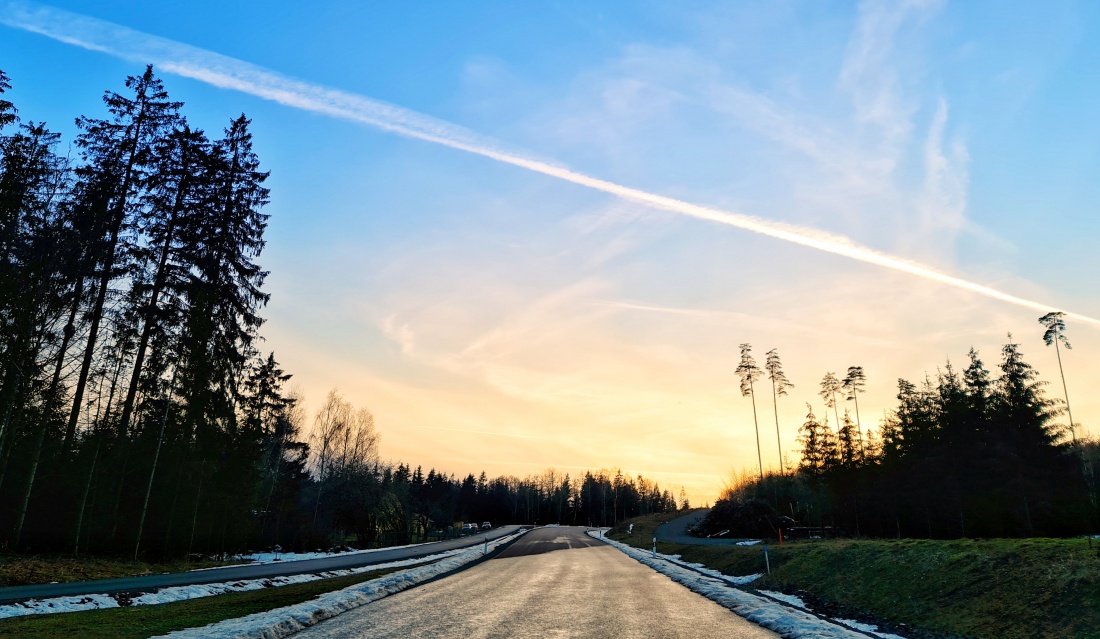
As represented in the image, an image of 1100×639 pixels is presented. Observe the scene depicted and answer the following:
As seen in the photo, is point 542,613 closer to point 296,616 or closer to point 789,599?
point 296,616

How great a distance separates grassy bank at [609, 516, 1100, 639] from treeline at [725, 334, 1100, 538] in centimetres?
3114

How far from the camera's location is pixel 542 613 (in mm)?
14664

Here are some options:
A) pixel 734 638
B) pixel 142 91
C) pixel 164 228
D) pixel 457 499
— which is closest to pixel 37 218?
pixel 164 228

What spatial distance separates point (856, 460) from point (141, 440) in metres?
66.4

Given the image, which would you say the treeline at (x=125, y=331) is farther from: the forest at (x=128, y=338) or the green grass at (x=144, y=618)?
the green grass at (x=144, y=618)

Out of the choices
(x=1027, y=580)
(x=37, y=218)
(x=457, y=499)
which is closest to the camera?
(x=1027, y=580)

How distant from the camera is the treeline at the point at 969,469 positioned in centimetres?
4259

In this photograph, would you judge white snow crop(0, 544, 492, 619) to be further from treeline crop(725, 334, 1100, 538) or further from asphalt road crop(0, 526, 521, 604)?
treeline crop(725, 334, 1100, 538)

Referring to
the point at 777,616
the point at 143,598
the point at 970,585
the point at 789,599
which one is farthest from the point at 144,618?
the point at 970,585

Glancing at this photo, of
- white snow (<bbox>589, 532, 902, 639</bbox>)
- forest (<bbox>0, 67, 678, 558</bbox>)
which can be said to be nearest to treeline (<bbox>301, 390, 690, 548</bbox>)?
forest (<bbox>0, 67, 678, 558</bbox>)

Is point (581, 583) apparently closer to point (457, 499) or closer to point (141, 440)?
point (141, 440)

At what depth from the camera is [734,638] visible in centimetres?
1156

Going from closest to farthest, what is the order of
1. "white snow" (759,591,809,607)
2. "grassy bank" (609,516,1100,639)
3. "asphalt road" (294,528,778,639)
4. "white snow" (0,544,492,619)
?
1. "grassy bank" (609,516,1100,639)
2. "asphalt road" (294,528,778,639)
3. "white snow" (0,544,492,619)
4. "white snow" (759,591,809,607)

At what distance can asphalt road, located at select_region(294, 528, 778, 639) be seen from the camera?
12031 millimetres
